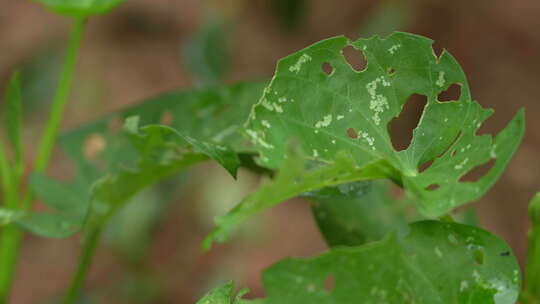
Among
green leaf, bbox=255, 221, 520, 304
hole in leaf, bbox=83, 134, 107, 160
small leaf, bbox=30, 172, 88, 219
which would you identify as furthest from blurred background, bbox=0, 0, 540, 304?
green leaf, bbox=255, 221, 520, 304

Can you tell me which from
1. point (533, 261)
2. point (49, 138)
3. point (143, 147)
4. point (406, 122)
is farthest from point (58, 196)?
point (406, 122)

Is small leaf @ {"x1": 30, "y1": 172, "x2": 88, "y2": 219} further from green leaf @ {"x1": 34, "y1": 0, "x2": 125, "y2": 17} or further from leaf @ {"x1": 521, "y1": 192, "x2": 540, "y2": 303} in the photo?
leaf @ {"x1": 521, "y1": 192, "x2": 540, "y2": 303}

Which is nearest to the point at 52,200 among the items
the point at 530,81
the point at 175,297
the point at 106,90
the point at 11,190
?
the point at 11,190

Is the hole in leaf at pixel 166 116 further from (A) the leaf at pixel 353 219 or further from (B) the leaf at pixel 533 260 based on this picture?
(B) the leaf at pixel 533 260

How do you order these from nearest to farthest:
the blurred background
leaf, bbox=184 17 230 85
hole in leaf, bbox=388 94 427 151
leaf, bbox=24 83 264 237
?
leaf, bbox=24 83 264 237 → leaf, bbox=184 17 230 85 → the blurred background → hole in leaf, bbox=388 94 427 151

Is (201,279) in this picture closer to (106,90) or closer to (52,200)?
(106,90)

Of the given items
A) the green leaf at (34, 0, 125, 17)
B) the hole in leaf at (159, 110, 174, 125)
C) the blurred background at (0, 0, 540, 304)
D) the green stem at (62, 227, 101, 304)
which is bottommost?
the blurred background at (0, 0, 540, 304)
